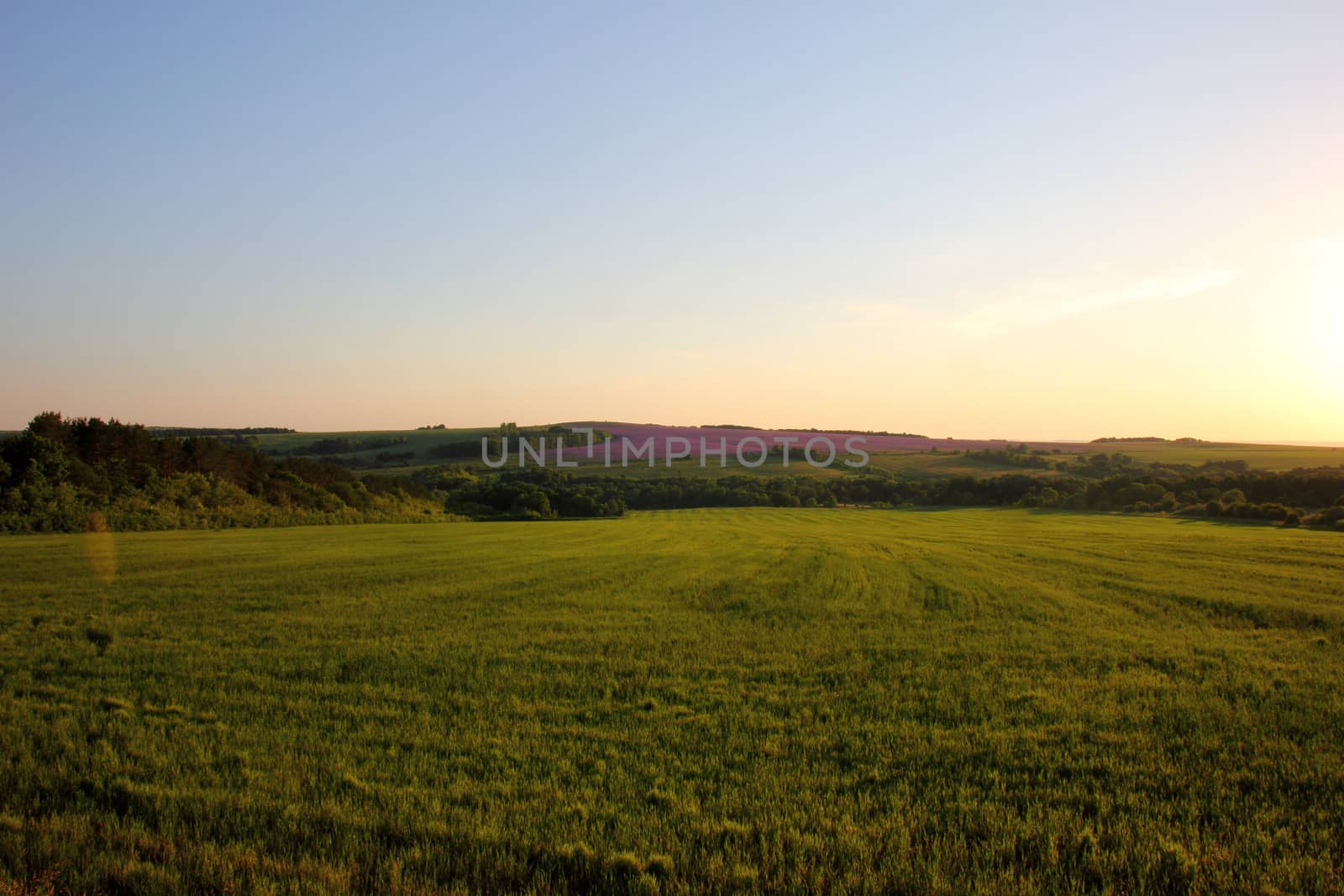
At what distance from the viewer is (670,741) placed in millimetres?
8531

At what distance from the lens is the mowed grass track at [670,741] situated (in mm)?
5875

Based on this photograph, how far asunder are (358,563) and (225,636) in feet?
41.6

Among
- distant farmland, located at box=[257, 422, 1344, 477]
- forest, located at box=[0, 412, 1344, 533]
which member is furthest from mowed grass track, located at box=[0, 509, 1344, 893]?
distant farmland, located at box=[257, 422, 1344, 477]

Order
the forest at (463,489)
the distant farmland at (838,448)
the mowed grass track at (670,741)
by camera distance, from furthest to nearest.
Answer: the distant farmland at (838,448)
the forest at (463,489)
the mowed grass track at (670,741)

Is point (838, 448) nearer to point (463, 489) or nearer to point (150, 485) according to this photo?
point (463, 489)

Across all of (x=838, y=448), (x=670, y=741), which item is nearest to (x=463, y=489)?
(x=838, y=448)

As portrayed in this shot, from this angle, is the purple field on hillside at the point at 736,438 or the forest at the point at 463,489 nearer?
the forest at the point at 463,489

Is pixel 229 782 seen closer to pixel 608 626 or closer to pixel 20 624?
pixel 608 626

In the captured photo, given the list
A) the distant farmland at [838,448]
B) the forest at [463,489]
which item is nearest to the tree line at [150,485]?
the forest at [463,489]

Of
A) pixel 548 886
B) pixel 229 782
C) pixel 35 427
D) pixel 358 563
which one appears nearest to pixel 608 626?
pixel 229 782

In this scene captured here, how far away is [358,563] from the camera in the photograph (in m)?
26.5

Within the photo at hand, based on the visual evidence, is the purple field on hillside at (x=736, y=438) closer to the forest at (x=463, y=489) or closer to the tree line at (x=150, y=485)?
the forest at (x=463, y=489)

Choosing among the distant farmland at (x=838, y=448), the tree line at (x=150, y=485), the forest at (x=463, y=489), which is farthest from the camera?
the distant farmland at (x=838, y=448)

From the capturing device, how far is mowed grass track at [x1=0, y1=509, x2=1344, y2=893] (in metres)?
5.88
